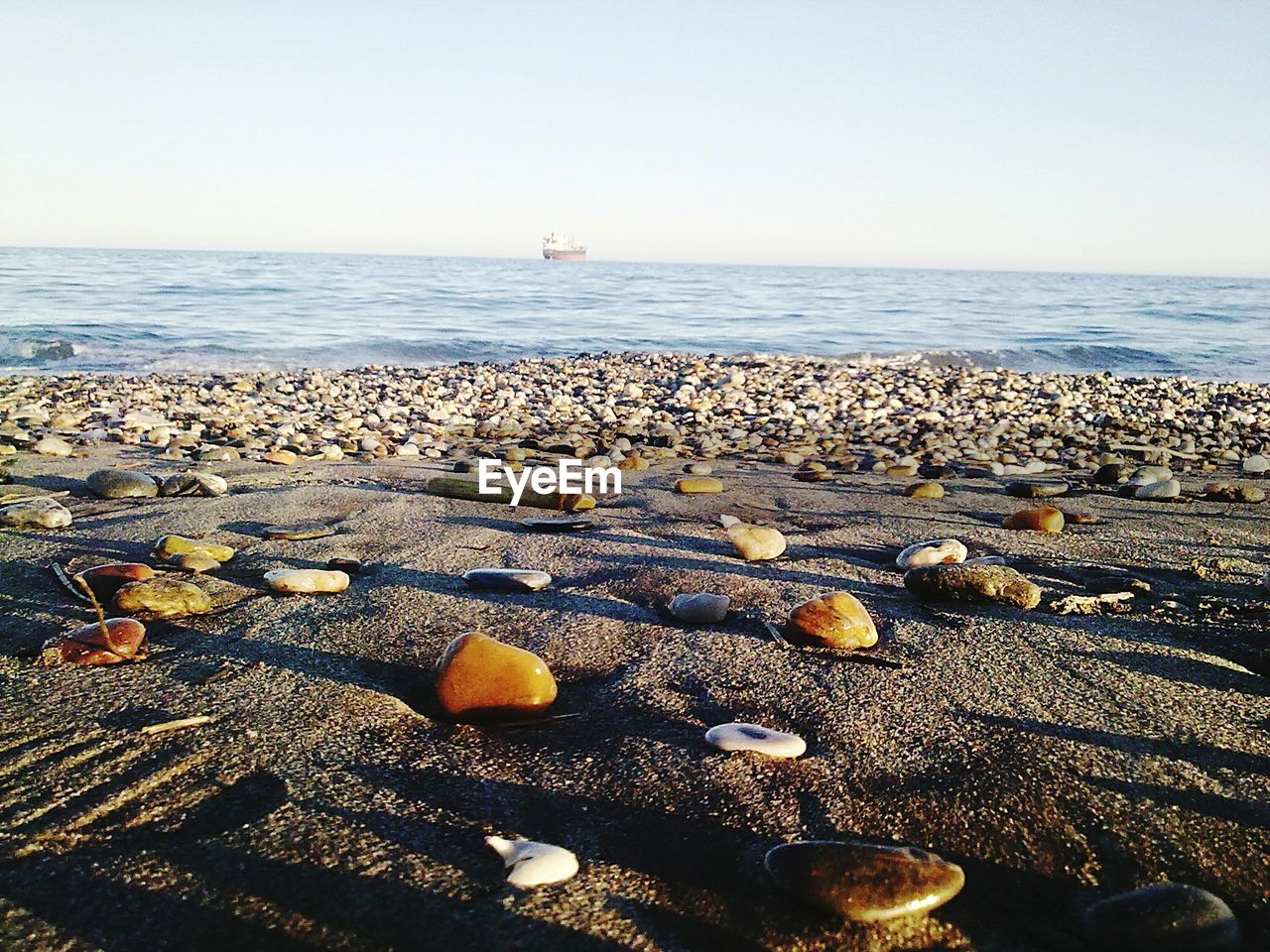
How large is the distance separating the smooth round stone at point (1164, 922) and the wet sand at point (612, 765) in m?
0.05

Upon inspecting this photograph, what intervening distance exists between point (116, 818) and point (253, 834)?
0.23 metres

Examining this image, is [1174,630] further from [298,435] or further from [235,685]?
[298,435]

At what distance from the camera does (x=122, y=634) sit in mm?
2004

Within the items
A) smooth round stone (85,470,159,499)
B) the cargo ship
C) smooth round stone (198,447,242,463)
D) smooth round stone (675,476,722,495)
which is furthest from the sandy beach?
the cargo ship

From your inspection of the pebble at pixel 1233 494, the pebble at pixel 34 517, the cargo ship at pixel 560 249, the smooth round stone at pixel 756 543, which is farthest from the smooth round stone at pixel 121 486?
the cargo ship at pixel 560 249

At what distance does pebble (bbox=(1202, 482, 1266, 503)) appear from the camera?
4.18 metres

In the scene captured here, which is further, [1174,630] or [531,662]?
[1174,630]

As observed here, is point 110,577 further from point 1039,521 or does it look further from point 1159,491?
point 1159,491

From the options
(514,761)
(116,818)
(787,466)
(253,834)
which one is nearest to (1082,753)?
(514,761)

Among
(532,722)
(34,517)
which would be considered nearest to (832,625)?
(532,722)

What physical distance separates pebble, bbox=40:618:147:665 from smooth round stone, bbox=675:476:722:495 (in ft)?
8.81

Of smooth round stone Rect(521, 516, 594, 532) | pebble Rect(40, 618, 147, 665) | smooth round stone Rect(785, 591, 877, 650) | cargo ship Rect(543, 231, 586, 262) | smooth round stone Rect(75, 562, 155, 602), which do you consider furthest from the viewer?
cargo ship Rect(543, 231, 586, 262)

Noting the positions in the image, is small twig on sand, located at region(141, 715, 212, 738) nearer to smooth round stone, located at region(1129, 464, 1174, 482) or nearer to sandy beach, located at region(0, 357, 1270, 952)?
sandy beach, located at region(0, 357, 1270, 952)

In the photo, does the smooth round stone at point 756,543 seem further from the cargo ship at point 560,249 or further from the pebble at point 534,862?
the cargo ship at point 560,249
